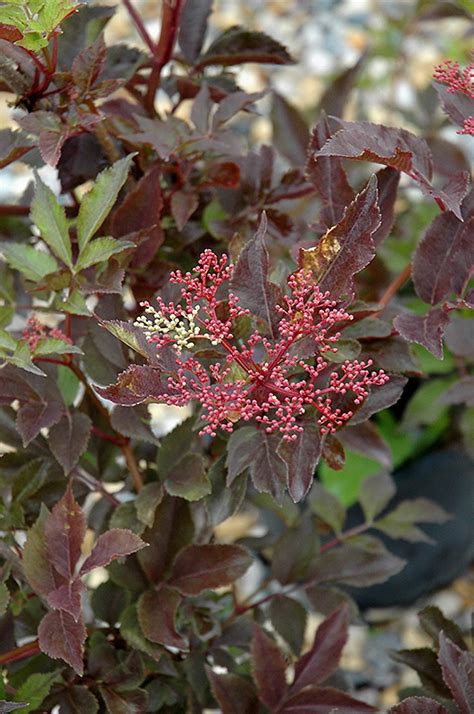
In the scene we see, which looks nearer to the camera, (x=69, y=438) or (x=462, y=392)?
(x=69, y=438)

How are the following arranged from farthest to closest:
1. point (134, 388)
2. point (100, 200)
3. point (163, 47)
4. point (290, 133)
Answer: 1. point (290, 133)
2. point (163, 47)
3. point (100, 200)
4. point (134, 388)

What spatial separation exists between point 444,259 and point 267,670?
302 millimetres

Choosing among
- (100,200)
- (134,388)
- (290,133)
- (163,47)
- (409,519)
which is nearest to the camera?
(134,388)

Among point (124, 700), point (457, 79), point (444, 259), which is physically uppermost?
point (457, 79)

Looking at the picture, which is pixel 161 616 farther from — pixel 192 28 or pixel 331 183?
pixel 192 28

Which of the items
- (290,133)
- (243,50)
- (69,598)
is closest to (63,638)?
(69,598)

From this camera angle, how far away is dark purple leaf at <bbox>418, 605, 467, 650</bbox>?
632 mm

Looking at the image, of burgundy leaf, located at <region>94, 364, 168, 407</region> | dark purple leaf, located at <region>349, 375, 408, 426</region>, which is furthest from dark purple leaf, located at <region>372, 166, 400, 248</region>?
burgundy leaf, located at <region>94, 364, 168, 407</region>

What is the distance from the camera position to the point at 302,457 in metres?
0.50

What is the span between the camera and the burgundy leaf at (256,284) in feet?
1.59

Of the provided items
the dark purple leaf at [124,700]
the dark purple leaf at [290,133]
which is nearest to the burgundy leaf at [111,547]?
the dark purple leaf at [124,700]

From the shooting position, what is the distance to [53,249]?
22.4 inches

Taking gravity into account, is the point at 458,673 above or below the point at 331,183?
below

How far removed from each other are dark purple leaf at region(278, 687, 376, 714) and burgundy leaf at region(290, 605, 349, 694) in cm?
1
